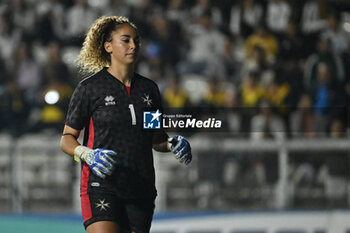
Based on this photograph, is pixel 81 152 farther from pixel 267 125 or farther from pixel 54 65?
pixel 54 65

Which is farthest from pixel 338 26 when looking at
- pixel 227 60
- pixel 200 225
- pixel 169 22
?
pixel 200 225

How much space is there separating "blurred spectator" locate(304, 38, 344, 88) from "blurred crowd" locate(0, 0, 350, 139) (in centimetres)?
1

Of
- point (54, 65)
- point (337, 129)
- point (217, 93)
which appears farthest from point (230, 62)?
point (54, 65)

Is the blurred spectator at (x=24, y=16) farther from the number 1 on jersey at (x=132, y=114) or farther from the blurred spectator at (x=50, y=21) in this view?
the number 1 on jersey at (x=132, y=114)

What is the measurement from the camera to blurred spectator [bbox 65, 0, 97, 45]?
27.3 ft

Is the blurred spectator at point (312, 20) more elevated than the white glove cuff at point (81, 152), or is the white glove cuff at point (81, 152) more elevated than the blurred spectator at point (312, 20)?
the blurred spectator at point (312, 20)

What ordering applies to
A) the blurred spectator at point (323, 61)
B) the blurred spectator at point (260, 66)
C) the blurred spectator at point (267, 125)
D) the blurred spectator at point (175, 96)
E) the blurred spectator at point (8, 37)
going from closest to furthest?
the blurred spectator at point (267, 125)
the blurred spectator at point (175, 96)
the blurred spectator at point (323, 61)
the blurred spectator at point (260, 66)
the blurred spectator at point (8, 37)

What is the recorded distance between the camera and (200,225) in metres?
6.71

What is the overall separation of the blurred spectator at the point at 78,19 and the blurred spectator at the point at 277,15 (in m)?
2.11

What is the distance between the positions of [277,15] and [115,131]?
5356 millimetres

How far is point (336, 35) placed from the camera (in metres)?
8.45

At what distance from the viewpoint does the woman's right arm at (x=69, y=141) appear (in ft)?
11.2

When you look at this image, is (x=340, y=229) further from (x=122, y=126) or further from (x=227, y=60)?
(x=122, y=126)

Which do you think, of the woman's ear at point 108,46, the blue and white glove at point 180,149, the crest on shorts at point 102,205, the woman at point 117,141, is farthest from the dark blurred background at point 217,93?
the crest on shorts at point 102,205
